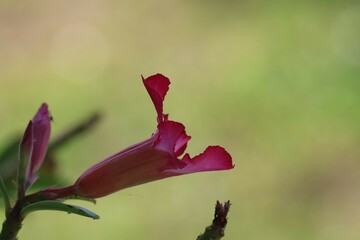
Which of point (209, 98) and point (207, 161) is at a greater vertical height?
point (209, 98)

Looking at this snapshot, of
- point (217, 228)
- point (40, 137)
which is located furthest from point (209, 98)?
point (217, 228)

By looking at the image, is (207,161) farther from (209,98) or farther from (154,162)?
(209,98)

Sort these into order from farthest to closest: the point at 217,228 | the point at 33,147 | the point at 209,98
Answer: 1. the point at 209,98
2. the point at 33,147
3. the point at 217,228

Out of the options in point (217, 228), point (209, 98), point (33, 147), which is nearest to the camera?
point (217, 228)

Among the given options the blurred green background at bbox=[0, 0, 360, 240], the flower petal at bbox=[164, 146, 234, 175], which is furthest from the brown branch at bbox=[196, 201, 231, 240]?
the blurred green background at bbox=[0, 0, 360, 240]

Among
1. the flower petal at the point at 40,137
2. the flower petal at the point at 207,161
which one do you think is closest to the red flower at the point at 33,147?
the flower petal at the point at 40,137

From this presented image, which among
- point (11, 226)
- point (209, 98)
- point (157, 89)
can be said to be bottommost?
point (11, 226)

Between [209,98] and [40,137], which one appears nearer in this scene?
[40,137]
